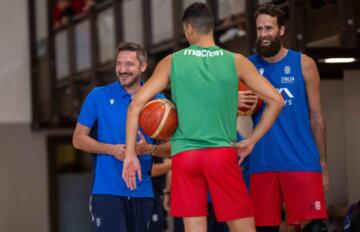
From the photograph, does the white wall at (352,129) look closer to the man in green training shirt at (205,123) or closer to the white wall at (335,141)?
the white wall at (335,141)

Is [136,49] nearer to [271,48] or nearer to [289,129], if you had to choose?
[271,48]

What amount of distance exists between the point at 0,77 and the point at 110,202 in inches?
427

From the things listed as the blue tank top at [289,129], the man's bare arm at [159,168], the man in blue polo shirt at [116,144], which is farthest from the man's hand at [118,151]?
the man's bare arm at [159,168]

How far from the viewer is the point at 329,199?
10141mm

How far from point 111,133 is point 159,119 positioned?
39.2 inches

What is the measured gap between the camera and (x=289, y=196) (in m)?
6.05

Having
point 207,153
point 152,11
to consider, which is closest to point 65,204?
point 152,11

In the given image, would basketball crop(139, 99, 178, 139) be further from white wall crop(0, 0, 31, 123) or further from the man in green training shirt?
white wall crop(0, 0, 31, 123)

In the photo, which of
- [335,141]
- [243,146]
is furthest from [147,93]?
[335,141]

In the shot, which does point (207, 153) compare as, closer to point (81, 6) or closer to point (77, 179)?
point (81, 6)

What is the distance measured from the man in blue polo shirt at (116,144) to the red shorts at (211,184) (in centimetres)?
94

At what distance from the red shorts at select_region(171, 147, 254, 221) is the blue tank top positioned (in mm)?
1010

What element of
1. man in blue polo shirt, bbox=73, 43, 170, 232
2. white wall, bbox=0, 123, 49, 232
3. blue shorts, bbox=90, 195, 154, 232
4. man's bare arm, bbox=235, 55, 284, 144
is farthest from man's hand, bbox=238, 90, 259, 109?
white wall, bbox=0, 123, 49, 232

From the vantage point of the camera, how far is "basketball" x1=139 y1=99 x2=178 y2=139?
16.9 ft
